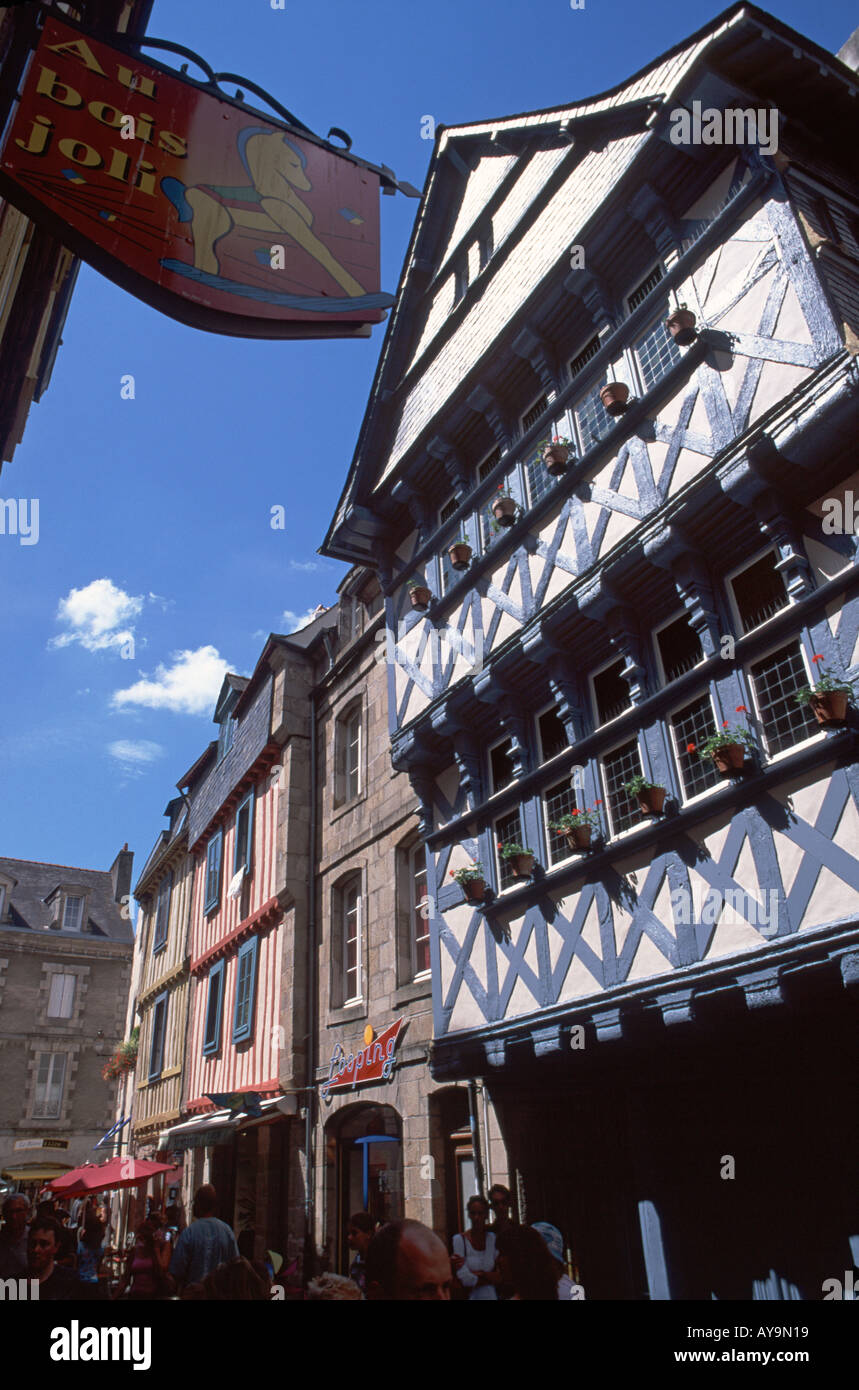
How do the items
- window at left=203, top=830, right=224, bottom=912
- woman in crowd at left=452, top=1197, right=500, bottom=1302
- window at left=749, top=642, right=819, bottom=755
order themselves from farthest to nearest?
window at left=203, top=830, right=224, bottom=912 < woman in crowd at left=452, top=1197, right=500, bottom=1302 < window at left=749, top=642, right=819, bottom=755

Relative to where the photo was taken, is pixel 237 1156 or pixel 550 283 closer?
pixel 550 283

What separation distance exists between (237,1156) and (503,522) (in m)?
12.2

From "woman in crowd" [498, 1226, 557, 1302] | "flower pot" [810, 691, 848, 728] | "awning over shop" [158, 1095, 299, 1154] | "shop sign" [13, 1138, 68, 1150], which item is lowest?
"woman in crowd" [498, 1226, 557, 1302]

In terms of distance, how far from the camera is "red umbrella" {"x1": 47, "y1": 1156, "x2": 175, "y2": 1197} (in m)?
13.9

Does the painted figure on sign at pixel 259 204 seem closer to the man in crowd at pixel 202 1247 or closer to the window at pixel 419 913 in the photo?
the man in crowd at pixel 202 1247

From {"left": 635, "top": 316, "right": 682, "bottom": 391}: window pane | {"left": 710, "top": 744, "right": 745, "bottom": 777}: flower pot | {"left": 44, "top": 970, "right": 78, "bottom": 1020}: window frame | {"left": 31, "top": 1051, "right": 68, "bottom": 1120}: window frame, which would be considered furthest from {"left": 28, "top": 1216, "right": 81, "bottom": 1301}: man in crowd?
{"left": 44, "top": 970, "right": 78, "bottom": 1020}: window frame

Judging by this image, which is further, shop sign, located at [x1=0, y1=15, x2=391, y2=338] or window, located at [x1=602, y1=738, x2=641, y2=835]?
window, located at [x1=602, y1=738, x2=641, y2=835]

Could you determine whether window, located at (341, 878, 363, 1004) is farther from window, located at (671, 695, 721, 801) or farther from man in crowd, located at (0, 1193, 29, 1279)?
window, located at (671, 695, 721, 801)

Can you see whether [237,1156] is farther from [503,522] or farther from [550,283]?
[550,283]

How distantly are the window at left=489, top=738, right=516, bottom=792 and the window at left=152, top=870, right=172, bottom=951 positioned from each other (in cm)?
1757

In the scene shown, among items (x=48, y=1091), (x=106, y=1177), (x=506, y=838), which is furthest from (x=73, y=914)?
(x=506, y=838)

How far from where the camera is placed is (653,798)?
6.93 meters

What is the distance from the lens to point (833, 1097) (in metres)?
6.01
